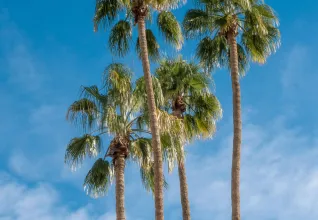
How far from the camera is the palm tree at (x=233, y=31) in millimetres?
23609

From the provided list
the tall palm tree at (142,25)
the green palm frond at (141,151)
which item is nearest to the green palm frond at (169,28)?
the tall palm tree at (142,25)

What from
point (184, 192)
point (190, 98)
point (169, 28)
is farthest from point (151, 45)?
point (184, 192)

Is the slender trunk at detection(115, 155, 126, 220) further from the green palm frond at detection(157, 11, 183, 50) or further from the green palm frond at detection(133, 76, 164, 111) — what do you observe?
the green palm frond at detection(157, 11, 183, 50)

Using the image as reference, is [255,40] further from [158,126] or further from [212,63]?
[158,126]

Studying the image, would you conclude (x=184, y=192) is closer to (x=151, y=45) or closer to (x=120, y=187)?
(x=120, y=187)

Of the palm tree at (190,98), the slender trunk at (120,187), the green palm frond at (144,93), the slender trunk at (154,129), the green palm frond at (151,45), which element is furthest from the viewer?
the palm tree at (190,98)

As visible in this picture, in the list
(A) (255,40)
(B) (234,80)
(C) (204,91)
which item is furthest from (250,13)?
(C) (204,91)

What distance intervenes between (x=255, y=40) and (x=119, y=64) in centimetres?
517

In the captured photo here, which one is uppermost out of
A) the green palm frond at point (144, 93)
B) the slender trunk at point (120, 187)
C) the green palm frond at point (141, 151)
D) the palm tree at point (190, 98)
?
the palm tree at point (190, 98)

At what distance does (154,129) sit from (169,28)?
178 inches

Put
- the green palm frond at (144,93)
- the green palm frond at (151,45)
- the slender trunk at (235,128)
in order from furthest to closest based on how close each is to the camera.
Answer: the green palm frond at (151,45) < the green palm frond at (144,93) < the slender trunk at (235,128)

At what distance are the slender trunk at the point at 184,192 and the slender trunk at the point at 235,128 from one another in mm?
3597

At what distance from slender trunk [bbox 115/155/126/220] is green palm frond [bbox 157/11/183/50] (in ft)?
15.7

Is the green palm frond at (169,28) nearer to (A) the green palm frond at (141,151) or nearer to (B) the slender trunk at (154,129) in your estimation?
(B) the slender trunk at (154,129)
